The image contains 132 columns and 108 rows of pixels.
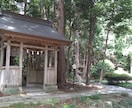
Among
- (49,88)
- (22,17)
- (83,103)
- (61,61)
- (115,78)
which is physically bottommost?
(83,103)

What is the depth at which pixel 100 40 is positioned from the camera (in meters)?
22.1

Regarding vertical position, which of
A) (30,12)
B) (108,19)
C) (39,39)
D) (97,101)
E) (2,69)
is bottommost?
(97,101)

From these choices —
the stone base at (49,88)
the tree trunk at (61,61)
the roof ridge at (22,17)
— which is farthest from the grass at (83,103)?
the roof ridge at (22,17)

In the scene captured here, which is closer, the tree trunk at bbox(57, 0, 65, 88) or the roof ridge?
the roof ridge

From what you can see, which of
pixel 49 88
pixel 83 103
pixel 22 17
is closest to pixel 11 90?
pixel 49 88

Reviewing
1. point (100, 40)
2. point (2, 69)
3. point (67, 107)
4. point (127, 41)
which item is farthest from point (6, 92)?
point (127, 41)

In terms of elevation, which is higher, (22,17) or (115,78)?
(22,17)

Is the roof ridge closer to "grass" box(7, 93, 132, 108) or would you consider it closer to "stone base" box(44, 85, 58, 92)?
"stone base" box(44, 85, 58, 92)

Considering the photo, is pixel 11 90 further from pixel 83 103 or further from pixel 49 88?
pixel 83 103

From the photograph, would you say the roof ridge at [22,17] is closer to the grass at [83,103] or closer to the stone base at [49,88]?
the stone base at [49,88]

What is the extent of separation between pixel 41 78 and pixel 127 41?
47.0 ft

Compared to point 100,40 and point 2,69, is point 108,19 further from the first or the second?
point 100,40

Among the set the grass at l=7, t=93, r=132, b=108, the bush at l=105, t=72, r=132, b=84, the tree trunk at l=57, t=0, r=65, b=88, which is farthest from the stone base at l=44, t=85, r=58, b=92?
the bush at l=105, t=72, r=132, b=84

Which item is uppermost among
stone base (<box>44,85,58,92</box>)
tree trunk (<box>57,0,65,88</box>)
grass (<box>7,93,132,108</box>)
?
tree trunk (<box>57,0,65,88</box>)
